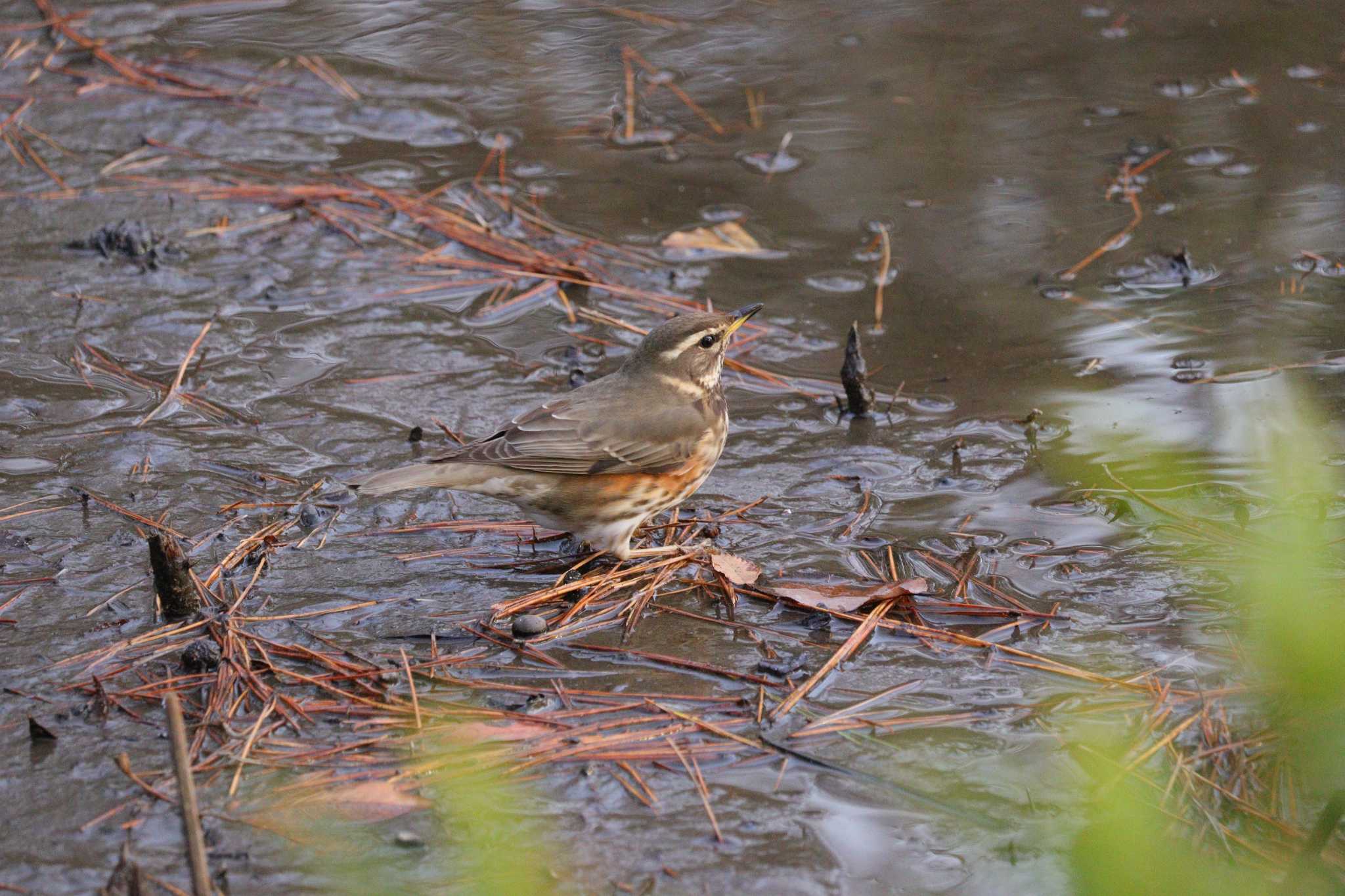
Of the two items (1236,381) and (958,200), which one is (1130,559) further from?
(958,200)

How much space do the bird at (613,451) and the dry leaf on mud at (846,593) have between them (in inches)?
33.9

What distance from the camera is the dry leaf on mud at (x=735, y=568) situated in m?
5.29

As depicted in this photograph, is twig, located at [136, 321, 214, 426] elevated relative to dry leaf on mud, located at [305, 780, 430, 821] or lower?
elevated

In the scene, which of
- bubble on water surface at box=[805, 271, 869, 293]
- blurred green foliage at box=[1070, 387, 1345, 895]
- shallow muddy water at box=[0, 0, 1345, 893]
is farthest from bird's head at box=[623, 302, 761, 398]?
blurred green foliage at box=[1070, 387, 1345, 895]

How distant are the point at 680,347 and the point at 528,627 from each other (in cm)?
181

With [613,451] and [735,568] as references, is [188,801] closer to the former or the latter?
[735,568]

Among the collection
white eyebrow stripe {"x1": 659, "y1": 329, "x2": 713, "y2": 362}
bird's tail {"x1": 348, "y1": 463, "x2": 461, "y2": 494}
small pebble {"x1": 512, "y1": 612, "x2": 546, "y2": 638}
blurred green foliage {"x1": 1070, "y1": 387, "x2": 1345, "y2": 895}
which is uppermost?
blurred green foliage {"x1": 1070, "y1": 387, "x2": 1345, "y2": 895}

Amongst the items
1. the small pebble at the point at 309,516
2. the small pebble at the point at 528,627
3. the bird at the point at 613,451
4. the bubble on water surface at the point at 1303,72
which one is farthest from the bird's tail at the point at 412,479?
the bubble on water surface at the point at 1303,72

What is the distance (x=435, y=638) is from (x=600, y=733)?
3.17 ft

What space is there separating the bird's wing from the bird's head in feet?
0.79

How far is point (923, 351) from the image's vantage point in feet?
24.7

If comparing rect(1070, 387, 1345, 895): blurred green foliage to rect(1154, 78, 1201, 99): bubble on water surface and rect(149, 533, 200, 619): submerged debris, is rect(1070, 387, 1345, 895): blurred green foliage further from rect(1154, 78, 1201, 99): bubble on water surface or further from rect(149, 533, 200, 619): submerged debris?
rect(1154, 78, 1201, 99): bubble on water surface

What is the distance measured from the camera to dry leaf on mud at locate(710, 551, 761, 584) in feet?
17.4

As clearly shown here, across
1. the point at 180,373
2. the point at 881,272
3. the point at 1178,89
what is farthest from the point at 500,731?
the point at 1178,89
